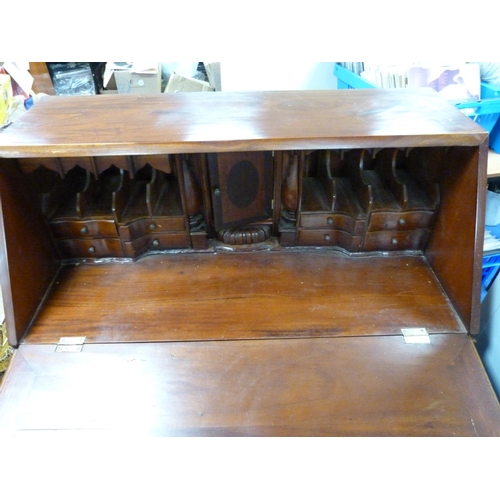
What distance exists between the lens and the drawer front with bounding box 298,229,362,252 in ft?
3.72

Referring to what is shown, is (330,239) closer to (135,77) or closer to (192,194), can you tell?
(192,194)

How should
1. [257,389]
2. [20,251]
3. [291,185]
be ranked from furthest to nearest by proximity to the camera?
[291,185] < [20,251] < [257,389]

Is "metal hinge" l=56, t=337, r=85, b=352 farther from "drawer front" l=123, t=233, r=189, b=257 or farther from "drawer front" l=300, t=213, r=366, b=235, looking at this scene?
"drawer front" l=300, t=213, r=366, b=235

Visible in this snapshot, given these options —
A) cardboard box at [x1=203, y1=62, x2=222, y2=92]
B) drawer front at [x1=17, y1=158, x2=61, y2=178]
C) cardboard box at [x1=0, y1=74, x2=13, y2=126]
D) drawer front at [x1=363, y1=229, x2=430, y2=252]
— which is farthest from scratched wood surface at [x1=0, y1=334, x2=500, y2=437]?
cardboard box at [x1=203, y1=62, x2=222, y2=92]

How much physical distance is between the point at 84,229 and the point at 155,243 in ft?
0.61

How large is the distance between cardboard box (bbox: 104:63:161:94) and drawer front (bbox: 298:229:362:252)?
1.67 meters

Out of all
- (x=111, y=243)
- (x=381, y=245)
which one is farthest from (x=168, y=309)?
(x=381, y=245)

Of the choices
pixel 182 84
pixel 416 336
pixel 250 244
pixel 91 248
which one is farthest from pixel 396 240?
pixel 182 84

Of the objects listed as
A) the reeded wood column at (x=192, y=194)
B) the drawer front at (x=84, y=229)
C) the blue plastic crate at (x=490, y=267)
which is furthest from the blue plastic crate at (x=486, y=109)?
the drawer front at (x=84, y=229)

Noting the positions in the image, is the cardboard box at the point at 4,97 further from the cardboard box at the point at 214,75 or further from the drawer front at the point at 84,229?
the cardboard box at the point at 214,75

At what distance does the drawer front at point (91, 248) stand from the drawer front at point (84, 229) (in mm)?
17

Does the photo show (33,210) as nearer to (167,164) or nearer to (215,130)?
(167,164)

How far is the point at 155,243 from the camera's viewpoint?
1.15 metres

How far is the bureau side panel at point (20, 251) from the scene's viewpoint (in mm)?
908
